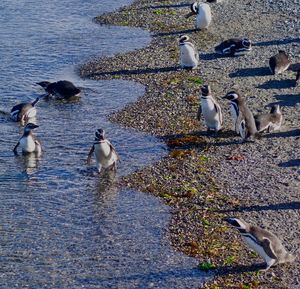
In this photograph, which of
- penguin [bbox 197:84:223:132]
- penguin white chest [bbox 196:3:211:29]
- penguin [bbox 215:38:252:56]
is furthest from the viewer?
penguin white chest [bbox 196:3:211:29]

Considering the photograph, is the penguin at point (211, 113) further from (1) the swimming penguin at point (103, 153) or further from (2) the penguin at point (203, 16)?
(2) the penguin at point (203, 16)

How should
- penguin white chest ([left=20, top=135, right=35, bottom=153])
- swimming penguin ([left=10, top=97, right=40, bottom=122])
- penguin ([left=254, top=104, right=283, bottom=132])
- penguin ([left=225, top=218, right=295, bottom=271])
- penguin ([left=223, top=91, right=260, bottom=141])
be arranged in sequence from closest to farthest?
penguin ([left=225, top=218, right=295, bottom=271]) < penguin white chest ([left=20, top=135, right=35, bottom=153]) < penguin ([left=223, top=91, right=260, bottom=141]) < penguin ([left=254, top=104, right=283, bottom=132]) < swimming penguin ([left=10, top=97, right=40, bottom=122])

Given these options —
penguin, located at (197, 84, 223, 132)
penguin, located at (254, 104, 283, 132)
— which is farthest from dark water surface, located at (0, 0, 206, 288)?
penguin, located at (254, 104, 283, 132)

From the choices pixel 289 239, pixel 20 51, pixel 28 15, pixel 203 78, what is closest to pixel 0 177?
pixel 289 239

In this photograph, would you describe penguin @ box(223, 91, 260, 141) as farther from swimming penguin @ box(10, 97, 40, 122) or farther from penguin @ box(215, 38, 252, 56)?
penguin @ box(215, 38, 252, 56)

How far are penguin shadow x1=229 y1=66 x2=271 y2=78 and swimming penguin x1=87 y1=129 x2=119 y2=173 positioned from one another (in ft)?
20.2

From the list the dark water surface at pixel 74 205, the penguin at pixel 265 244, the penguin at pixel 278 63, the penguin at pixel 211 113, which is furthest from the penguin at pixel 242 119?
the penguin at pixel 265 244

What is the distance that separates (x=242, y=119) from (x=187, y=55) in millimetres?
5209

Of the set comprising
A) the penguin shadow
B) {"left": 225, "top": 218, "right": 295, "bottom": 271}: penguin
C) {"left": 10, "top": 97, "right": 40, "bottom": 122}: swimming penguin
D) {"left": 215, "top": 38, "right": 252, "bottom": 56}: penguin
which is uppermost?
{"left": 225, "top": 218, "right": 295, "bottom": 271}: penguin

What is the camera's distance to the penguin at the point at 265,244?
11.3 meters

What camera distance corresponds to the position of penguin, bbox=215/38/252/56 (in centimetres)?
2216

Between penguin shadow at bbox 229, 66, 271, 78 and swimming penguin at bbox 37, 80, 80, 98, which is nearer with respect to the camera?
swimming penguin at bbox 37, 80, 80, 98

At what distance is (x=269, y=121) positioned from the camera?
16500 millimetres

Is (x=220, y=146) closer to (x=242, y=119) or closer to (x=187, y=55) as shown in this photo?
(x=242, y=119)
